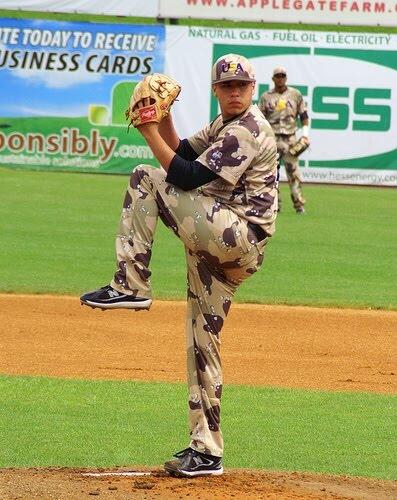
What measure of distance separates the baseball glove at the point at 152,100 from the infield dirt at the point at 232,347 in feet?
6.28

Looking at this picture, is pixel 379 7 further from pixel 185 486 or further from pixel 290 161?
pixel 185 486

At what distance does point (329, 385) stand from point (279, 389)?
49 cm

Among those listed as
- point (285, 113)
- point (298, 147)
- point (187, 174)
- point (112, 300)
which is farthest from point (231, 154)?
point (285, 113)

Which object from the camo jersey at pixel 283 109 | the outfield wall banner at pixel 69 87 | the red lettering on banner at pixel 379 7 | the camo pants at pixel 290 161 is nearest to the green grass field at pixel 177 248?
the camo pants at pixel 290 161

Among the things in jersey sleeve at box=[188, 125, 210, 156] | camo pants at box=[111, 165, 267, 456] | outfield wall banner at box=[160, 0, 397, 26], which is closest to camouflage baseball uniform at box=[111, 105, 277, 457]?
camo pants at box=[111, 165, 267, 456]

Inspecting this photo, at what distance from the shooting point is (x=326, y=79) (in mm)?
26562

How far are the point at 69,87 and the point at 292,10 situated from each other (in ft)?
16.7

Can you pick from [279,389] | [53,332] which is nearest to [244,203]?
[279,389]

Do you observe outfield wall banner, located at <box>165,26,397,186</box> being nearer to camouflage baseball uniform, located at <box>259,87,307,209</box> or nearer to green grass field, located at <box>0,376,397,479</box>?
camouflage baseball uniform, located at <box>259,87,307,209</box>

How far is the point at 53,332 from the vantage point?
11.6 meters

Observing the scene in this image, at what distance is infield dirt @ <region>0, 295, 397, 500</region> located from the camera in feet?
32.1

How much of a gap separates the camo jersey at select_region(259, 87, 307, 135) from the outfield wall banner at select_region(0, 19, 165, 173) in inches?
255

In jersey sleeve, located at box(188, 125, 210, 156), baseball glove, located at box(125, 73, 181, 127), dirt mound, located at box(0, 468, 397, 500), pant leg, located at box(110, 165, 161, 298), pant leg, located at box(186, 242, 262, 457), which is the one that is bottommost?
dirt mound, located at box(0, 468, 397, 500)

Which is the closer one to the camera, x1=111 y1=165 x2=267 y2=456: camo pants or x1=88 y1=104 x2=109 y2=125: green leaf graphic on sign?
x1=111 y1=165 x2=267 y2=456: camo pants
